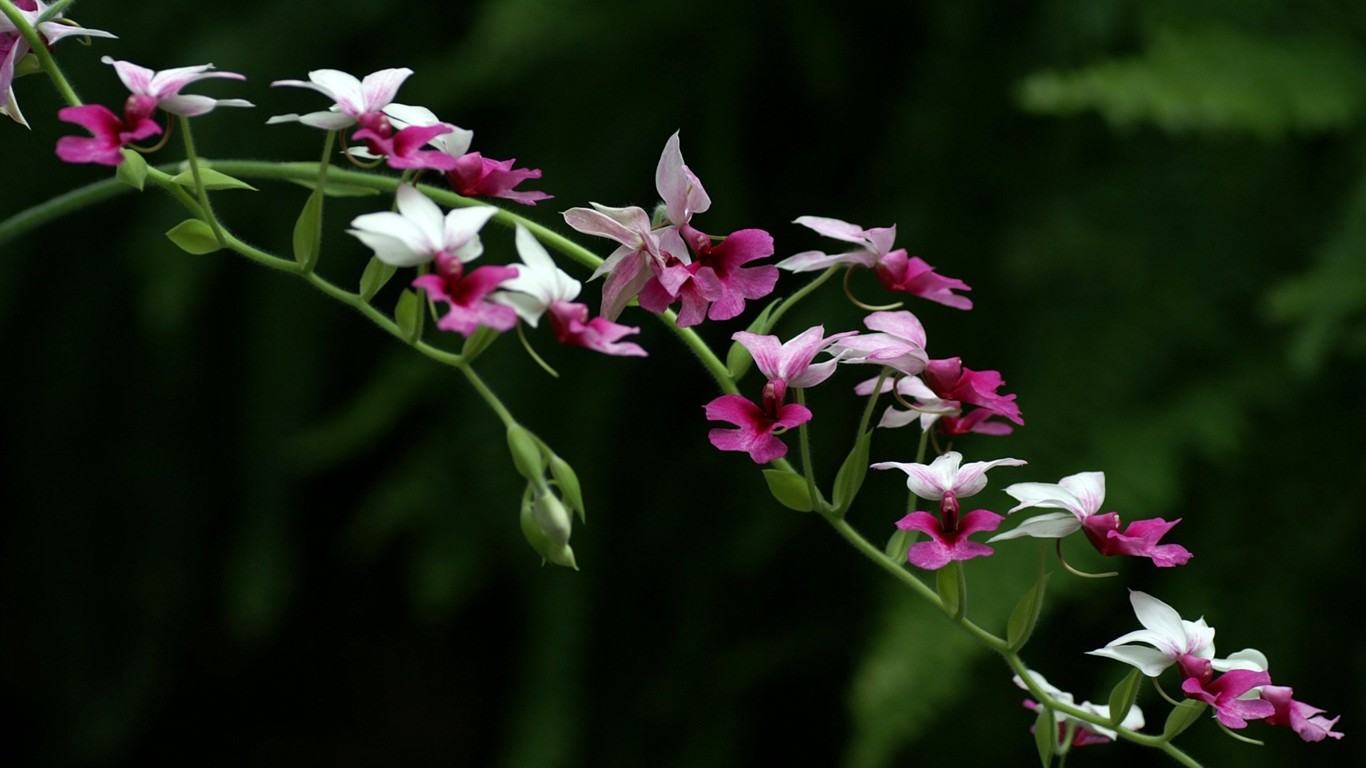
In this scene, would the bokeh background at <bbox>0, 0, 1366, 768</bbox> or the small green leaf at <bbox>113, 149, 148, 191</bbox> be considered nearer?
the small green leaf at <bbox>113, 149, 148, 191</bbox>

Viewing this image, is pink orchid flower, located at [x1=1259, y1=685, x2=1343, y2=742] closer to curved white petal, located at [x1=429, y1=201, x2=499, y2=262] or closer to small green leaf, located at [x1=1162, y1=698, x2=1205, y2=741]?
small green leaf, located at [x1=1162, y1=698, x2=1205, y2=741]

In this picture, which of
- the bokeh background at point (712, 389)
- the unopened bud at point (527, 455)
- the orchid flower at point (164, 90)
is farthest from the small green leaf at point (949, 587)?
the bokeh background at point (712, 389)

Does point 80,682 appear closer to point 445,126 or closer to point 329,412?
point 329,412

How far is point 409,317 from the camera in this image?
1.03 ft

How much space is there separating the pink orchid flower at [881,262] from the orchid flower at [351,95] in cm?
11

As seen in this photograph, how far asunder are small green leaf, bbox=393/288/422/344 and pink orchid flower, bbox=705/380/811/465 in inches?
2.9

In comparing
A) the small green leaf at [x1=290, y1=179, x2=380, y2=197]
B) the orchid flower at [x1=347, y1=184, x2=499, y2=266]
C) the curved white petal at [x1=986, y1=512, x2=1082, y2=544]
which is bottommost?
the curved white petal at [x1=986, y1=512, x2=1082, y2=544]

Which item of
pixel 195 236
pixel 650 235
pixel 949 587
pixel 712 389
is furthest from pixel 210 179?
pixel 712 389

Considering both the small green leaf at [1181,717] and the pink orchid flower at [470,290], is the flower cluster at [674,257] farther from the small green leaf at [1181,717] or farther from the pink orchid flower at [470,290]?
the small green leaf at [1181,717]

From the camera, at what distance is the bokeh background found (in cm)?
102

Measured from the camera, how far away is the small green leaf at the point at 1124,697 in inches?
12.3

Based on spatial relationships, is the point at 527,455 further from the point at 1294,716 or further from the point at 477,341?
the point at 1294,716

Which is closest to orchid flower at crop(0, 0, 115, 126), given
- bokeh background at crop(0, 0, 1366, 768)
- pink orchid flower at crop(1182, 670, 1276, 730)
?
pink orchid flower at crop(1182, 670, 1276, 730)

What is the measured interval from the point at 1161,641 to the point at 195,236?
0.86 feet
